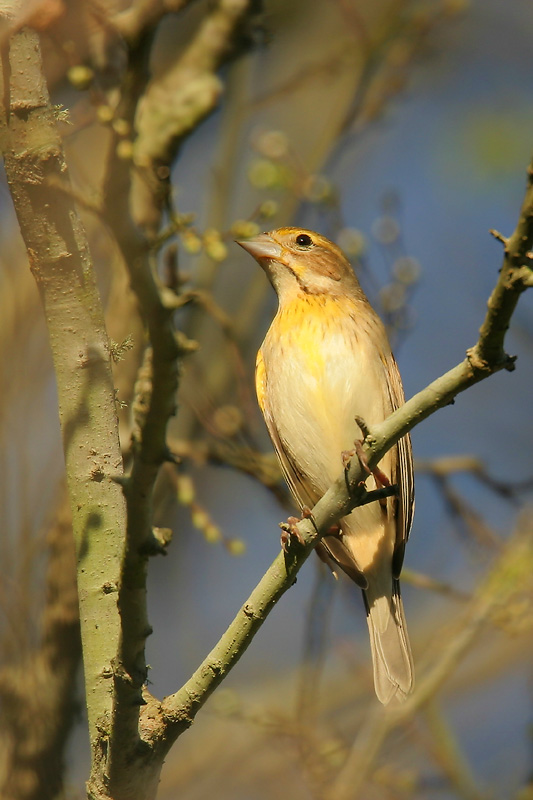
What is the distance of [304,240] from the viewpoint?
17.8 feet

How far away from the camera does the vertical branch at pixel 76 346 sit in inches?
Result: 100

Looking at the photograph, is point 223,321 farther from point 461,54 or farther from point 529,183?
point 461,54

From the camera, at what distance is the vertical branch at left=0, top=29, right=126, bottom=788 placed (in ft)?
8.35

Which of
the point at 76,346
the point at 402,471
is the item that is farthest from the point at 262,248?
the point at 76,346

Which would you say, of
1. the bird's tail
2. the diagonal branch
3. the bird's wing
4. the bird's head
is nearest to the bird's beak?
the bird's head

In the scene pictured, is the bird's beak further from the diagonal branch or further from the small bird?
the diagonal branch

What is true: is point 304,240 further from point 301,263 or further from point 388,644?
point 388,644

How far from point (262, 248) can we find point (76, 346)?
2.73m

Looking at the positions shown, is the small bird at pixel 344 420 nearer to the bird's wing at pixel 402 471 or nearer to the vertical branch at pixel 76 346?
the bird's wing at pixel 402 471

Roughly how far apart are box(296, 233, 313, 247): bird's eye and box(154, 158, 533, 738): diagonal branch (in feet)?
8.80

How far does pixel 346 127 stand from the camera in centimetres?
685

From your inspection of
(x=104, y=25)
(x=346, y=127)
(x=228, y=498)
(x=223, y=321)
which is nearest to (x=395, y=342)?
(x=223, y=321)

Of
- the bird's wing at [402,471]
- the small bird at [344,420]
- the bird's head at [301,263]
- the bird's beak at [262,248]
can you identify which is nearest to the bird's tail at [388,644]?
the small bird at [344,420]

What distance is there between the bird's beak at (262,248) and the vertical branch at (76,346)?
2.58 m
